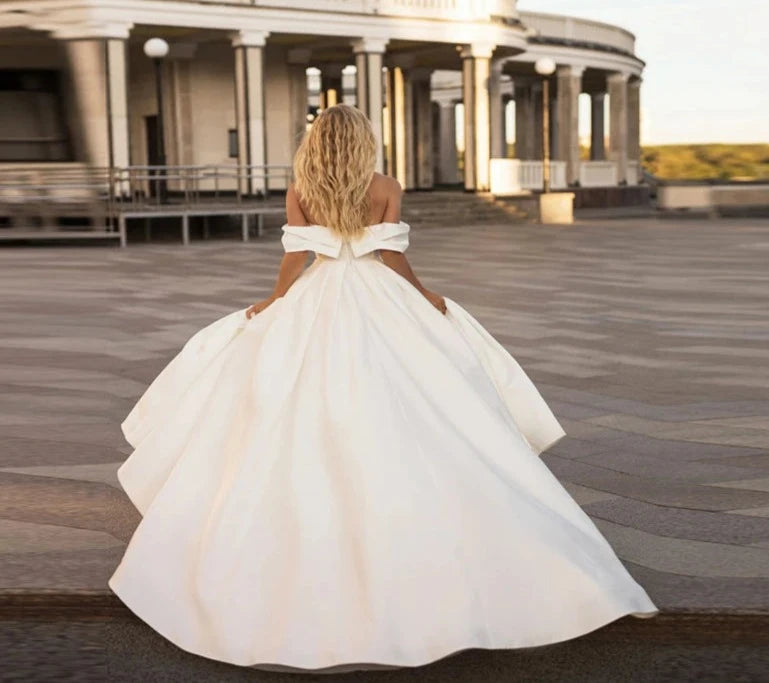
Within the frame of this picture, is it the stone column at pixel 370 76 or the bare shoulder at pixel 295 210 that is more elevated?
the stone column at pixel 370 76

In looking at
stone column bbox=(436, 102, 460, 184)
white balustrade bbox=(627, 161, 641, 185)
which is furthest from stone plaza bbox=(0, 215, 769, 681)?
stone column bbox=(436, 102, 460, 184)

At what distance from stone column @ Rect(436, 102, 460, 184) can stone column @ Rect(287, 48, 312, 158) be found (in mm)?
19048

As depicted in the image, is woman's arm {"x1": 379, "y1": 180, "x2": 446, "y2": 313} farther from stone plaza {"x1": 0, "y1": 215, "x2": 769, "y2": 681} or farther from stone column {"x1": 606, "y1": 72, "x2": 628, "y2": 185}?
stone column {"x1": 606, "y1": 72, "x2": 628, "y2": 185}

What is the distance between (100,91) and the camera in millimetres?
29609

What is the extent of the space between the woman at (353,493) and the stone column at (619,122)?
43.5 meters

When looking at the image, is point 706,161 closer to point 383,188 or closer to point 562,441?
point 562,441

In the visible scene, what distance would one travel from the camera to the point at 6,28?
28.8m

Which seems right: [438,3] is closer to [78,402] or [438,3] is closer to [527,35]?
[527,35]

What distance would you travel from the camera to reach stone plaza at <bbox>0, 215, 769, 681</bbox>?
14.0ft

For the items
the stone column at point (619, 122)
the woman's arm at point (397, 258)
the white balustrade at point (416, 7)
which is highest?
the white balustrade at point (416, 7)

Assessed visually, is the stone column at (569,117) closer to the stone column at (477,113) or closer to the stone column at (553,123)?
the stone column at (553,123)

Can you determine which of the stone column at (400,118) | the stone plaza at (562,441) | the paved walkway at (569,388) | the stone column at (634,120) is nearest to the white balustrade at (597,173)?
the stone column at (634,120)

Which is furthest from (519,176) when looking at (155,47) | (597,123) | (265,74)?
(597,123)

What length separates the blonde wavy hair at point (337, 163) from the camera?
4477mm
